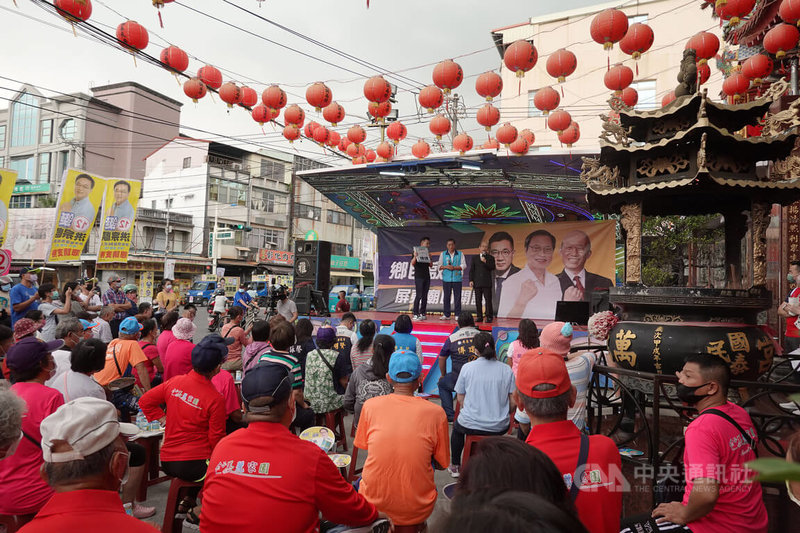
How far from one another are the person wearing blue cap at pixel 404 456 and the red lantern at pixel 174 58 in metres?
7.90

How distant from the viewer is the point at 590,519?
211 centimetres

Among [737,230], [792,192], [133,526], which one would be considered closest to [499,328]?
[737,230]

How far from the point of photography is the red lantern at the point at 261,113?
10453 millimetres

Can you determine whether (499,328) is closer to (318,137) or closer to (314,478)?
(318,137)

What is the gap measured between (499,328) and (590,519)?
8.43 m

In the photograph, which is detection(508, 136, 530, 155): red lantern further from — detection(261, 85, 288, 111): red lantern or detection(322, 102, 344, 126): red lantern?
detection(261, 85, 288, 111): red lantern

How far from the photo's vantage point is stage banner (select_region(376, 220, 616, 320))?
47.5 ft

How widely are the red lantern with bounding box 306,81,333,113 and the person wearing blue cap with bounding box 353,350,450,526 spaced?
814cm

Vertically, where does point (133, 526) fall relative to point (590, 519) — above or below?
above

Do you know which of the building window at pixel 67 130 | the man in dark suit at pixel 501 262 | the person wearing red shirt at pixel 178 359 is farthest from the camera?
the building window at pixel 67 130

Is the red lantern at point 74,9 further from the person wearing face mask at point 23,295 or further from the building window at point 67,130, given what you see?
the building window at point 67,130

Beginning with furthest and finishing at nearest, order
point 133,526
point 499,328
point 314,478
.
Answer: point 499,328 < point 314,478 < point 133,526

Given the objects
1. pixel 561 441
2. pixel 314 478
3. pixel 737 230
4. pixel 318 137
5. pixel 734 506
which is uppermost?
pixel 318 137

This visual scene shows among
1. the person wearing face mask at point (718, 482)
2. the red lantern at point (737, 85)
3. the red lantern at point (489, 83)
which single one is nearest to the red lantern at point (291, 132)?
the red lantern at point (489, 83)
